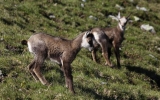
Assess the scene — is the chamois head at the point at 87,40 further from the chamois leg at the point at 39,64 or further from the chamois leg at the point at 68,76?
the chamois leg at the point at 39,64

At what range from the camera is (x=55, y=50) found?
40.3ft

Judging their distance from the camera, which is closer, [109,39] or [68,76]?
[68,76]

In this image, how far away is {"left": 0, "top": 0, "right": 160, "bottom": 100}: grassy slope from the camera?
11844 millimetres

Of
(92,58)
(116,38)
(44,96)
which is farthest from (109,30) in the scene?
(44,96)

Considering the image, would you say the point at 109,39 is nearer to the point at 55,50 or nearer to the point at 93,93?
the point at 93,93

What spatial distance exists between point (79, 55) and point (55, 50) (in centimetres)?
602

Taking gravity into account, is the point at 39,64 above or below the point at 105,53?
above

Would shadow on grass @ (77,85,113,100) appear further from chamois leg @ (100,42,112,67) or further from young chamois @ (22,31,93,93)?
chamois leg @ (100,42,112,67)

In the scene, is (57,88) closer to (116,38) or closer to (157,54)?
(116,38)

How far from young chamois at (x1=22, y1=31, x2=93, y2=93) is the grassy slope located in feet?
1.35

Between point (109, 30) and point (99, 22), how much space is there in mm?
4326

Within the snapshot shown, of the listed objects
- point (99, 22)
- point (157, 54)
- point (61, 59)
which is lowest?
point (157, 54)

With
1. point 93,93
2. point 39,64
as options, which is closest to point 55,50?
point 39,64

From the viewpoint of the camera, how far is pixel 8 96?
10531mm
